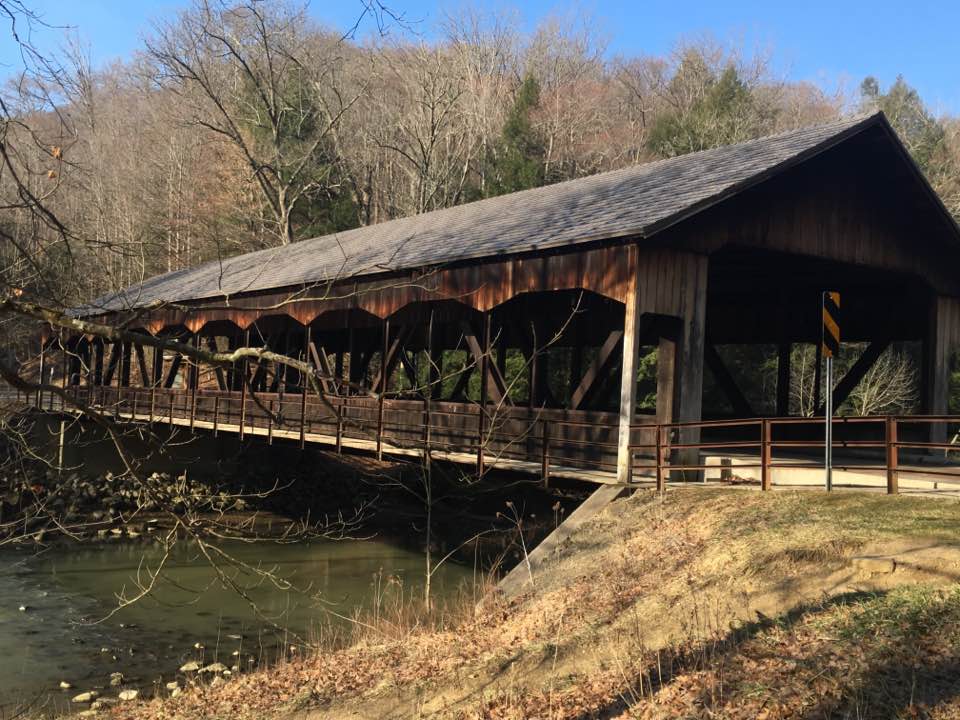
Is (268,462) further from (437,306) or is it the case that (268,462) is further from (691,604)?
(691,604)

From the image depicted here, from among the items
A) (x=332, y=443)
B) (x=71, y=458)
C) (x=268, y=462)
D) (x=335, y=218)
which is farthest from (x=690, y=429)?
(x=335, y=218)

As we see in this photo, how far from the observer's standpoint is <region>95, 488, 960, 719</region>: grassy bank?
17.8 ft

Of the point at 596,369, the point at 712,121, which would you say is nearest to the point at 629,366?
the point at 596,369

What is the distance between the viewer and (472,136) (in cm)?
4141

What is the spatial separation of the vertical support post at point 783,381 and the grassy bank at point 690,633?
264 inches

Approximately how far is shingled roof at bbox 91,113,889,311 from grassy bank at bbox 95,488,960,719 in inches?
138

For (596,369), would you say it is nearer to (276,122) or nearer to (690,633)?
(690,633)

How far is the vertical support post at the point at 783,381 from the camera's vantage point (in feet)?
52.3

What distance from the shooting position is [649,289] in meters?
10.9

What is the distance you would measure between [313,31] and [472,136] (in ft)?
37.9

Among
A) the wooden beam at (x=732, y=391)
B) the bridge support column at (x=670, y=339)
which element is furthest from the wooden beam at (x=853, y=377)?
the bridge support column at (x=670, y=339)

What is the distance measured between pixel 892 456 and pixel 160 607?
10717 mm

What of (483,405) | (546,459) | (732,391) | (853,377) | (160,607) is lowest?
(160,607)

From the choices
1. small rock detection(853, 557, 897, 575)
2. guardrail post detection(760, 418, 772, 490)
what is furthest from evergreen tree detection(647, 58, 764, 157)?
small rock detection(853, 557, 897, 575)
